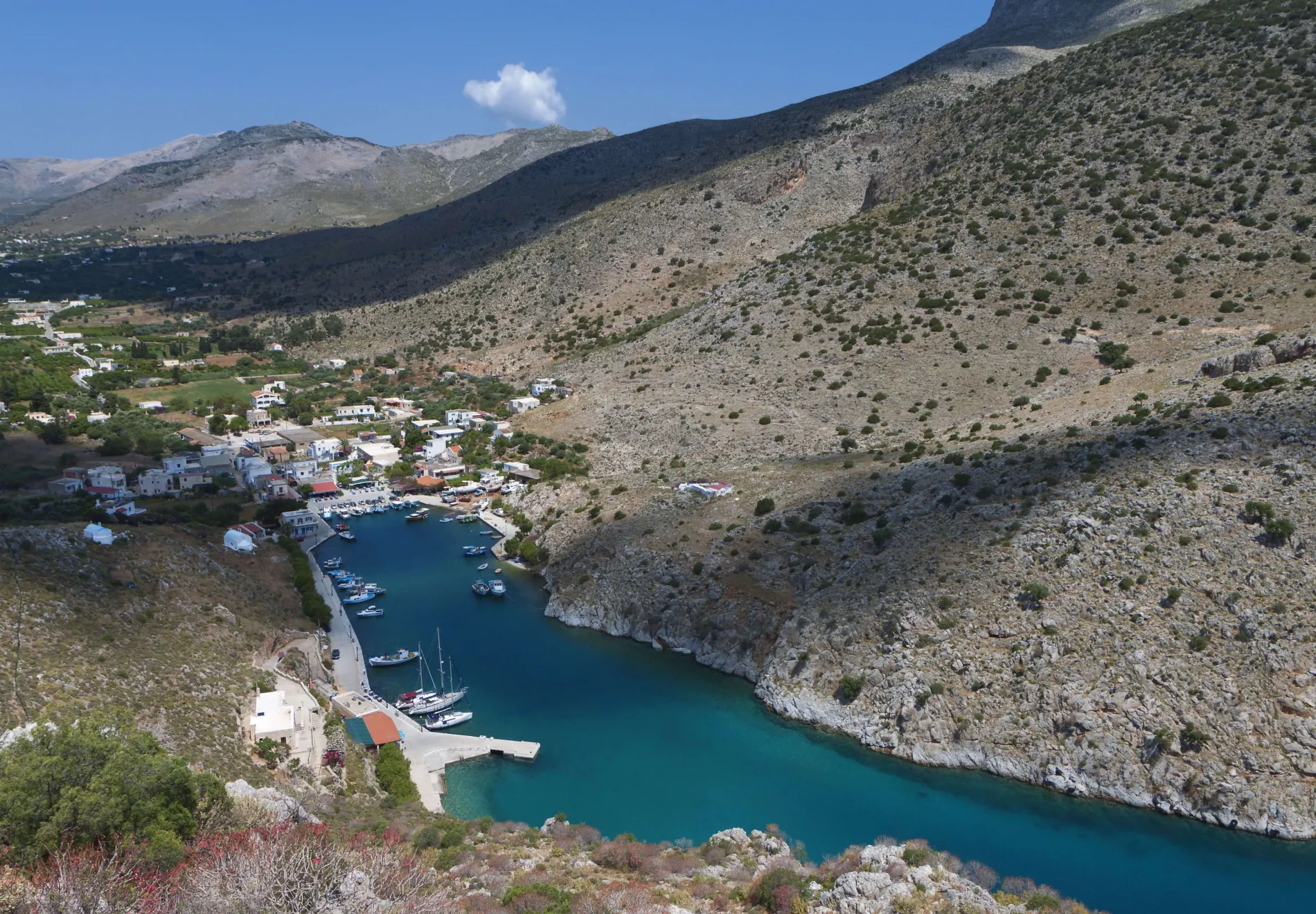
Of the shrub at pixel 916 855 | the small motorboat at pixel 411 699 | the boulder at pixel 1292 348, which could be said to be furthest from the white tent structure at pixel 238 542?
the boulder at pixel 1292 348

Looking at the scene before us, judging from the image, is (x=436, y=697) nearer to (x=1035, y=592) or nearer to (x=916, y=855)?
(x=916, y=855)

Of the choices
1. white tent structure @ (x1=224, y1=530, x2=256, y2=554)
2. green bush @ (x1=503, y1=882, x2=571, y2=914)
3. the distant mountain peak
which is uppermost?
the distant mountain peak

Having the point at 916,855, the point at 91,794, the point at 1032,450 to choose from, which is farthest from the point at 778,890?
the point at 1032,450

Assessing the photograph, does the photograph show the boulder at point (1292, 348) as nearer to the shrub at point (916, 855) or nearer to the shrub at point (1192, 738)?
the shrub at point (1192, 738)

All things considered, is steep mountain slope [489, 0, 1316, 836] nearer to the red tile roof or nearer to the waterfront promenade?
the waterfront promenade

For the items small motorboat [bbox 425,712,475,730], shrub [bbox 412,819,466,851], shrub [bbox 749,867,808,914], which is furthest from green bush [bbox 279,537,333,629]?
shrub [bbox 749,867,808,914]
